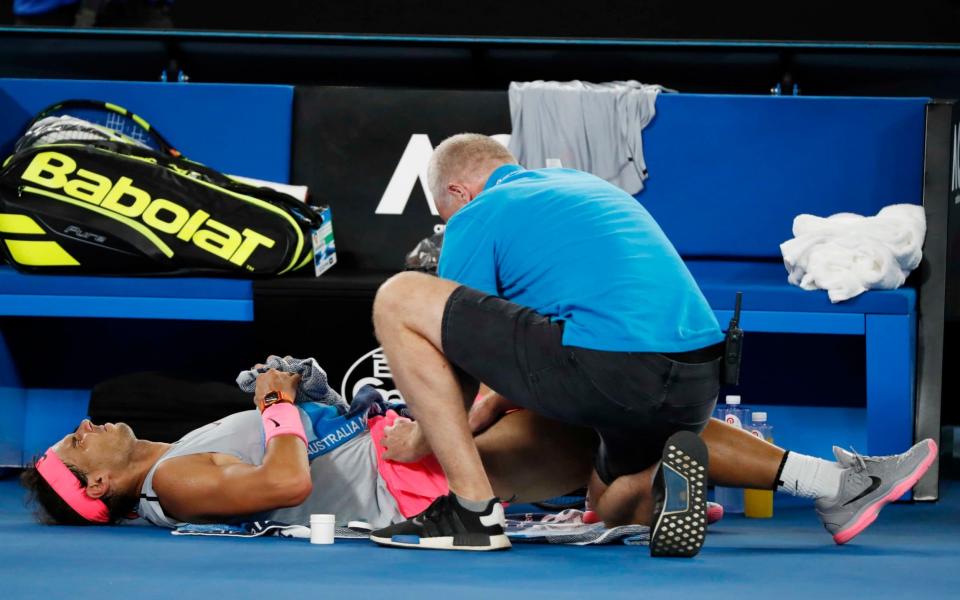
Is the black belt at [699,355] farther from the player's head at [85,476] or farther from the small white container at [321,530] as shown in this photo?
the player's head at [85,476]

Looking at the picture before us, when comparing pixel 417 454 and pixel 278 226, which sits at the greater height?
pixel 278 226

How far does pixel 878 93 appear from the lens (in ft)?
15.9

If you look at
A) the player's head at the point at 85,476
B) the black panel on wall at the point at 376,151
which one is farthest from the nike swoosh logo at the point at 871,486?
the black panel on wall at the point at 376,151

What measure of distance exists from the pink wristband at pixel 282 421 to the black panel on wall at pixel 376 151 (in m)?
1.39

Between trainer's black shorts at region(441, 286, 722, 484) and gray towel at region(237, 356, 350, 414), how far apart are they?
0.69 metres

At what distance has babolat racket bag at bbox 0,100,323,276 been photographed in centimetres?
374

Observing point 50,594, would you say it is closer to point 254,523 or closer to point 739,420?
point 254,523

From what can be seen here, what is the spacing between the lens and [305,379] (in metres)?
3.09

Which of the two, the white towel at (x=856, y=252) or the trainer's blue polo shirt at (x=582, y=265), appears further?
the white towel at (x=856, y=252)

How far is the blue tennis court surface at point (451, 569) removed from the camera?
198cm

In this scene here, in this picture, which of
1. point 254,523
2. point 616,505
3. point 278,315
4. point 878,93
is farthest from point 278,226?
point 878,93

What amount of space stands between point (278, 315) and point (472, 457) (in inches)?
55.3

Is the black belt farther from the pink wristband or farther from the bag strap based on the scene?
the bag strap

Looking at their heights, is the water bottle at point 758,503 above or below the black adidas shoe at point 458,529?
below
